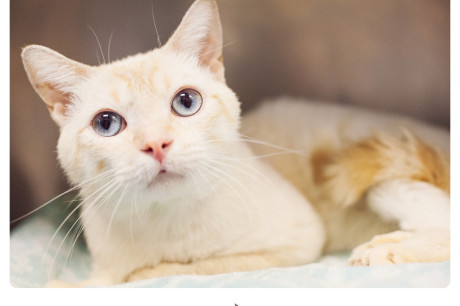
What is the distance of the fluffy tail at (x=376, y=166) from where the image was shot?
1.57m

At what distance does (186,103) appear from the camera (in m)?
1.24

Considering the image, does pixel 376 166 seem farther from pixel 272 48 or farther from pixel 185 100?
pixel 185 100

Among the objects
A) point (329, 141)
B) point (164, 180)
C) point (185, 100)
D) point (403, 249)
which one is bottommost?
point (403, 249)

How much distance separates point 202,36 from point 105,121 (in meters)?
0.37

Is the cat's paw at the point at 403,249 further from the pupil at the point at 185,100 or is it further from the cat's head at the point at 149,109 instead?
the pupil at the point at 185,100

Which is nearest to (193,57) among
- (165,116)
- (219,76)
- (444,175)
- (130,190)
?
(219,76)

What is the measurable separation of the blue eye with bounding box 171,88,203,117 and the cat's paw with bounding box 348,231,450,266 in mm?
634

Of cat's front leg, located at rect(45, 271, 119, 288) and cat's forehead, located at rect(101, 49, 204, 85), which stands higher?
cat's forehead, located at rect(101, 49, 204, 85)

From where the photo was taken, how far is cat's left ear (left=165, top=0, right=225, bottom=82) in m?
1.27

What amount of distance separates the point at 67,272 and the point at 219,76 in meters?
0.81

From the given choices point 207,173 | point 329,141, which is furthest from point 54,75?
point 329,141

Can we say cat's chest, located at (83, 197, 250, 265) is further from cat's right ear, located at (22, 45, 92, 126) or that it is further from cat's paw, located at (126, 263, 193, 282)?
cat's right ear, located at (22, 45, 92, 126)

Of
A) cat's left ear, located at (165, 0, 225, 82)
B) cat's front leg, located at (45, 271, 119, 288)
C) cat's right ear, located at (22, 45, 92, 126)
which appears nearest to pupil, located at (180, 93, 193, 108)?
cat's left ear, located at (165, 0, 225, 82)

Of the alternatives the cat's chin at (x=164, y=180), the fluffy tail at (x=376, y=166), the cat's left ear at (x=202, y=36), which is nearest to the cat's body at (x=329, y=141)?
the fluffy tail at (x=376, y=166)
